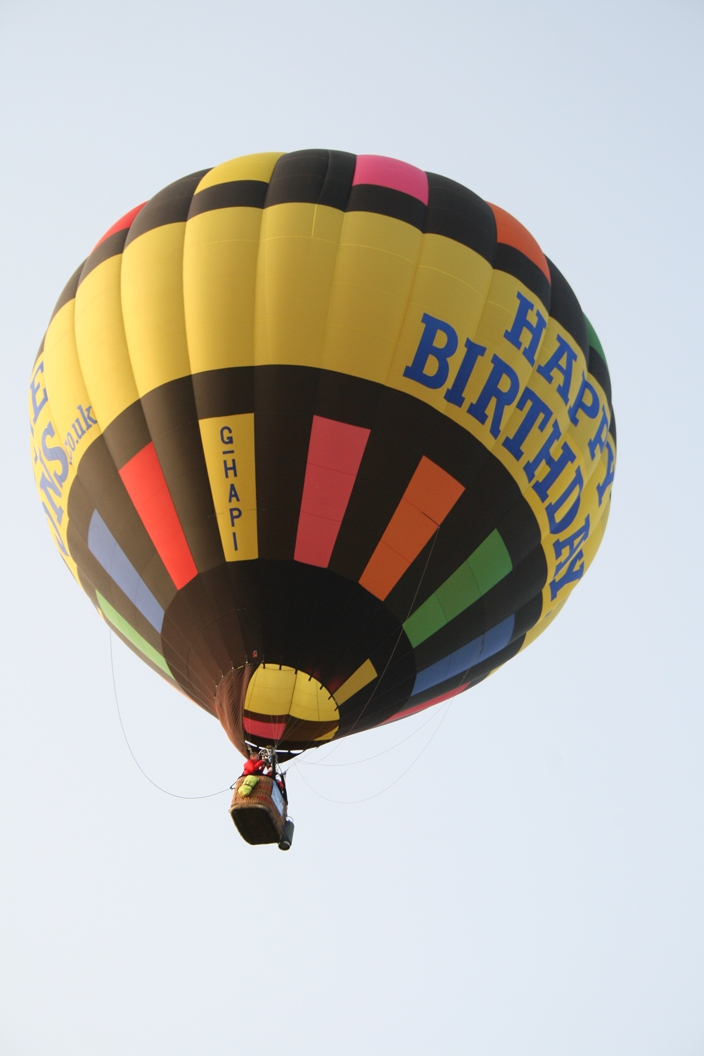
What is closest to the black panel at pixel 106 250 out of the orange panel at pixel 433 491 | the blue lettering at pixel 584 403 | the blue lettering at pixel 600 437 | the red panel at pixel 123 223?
the red panel at pixel 123 223

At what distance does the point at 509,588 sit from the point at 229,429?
2446 millimetres

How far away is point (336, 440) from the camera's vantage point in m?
6.90

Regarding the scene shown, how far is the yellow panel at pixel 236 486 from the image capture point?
689 cm

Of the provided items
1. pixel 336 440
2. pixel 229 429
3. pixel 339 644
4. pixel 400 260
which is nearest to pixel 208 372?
pixel 229 429

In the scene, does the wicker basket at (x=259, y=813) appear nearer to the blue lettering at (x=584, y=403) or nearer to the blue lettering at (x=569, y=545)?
the blue lettering at (x=569, y=545)

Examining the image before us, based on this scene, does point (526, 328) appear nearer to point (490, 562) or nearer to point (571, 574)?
point (490, 562)

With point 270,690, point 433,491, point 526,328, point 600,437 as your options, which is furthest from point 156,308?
point 600,437

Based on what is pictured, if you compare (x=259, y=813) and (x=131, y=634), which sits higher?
(x=131, y=634)

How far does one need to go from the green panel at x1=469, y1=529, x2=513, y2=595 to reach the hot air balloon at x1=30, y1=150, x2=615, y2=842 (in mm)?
21

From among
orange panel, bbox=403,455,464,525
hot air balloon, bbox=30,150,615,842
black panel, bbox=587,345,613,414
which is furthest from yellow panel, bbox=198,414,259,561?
black panel, bbox=587,345,613,414

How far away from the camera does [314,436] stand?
6.89 metres

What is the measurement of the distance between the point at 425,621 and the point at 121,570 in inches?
89.0

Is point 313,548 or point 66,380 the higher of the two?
point 66,380

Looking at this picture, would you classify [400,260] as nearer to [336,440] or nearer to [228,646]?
[336,440]
